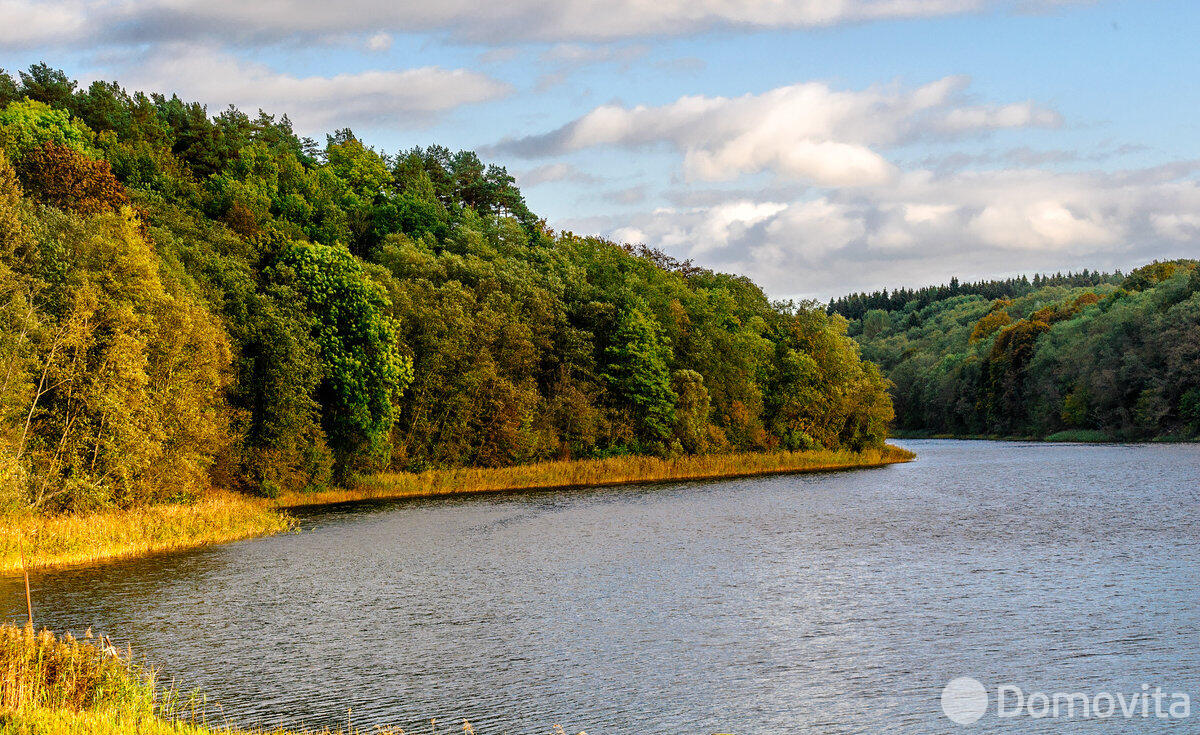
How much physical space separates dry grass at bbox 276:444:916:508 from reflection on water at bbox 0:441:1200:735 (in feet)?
42.9

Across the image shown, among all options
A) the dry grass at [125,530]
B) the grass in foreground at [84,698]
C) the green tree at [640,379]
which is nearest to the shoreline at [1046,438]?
the green tree at [640,379]

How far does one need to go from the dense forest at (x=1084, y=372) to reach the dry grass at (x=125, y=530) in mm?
81952

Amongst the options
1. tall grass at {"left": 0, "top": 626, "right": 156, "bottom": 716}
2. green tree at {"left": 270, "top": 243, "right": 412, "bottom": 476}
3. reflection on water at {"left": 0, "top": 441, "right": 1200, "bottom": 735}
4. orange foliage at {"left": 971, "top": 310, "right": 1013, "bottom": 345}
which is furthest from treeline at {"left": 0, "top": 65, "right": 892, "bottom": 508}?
orange foliage at {"left": 971, "top": 310, "right": 1013, "bottom": 345}

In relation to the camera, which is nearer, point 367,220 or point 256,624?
point 256,624

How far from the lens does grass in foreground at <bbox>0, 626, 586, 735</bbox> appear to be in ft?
46.9

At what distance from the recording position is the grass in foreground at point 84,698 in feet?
46.9

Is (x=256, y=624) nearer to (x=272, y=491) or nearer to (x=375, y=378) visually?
(x=272, y=491)

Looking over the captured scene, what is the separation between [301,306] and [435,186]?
5773cm

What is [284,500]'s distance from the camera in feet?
201

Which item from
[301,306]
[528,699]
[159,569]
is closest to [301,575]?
[159,569]

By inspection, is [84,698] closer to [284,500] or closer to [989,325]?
[284,500]

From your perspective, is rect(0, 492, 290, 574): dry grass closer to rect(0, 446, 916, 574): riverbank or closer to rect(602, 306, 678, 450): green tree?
rect(0, 446, 916, 574): riverbank

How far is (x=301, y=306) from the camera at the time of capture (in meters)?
61.8

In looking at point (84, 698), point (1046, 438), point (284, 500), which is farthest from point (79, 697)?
point (1046, 438)
